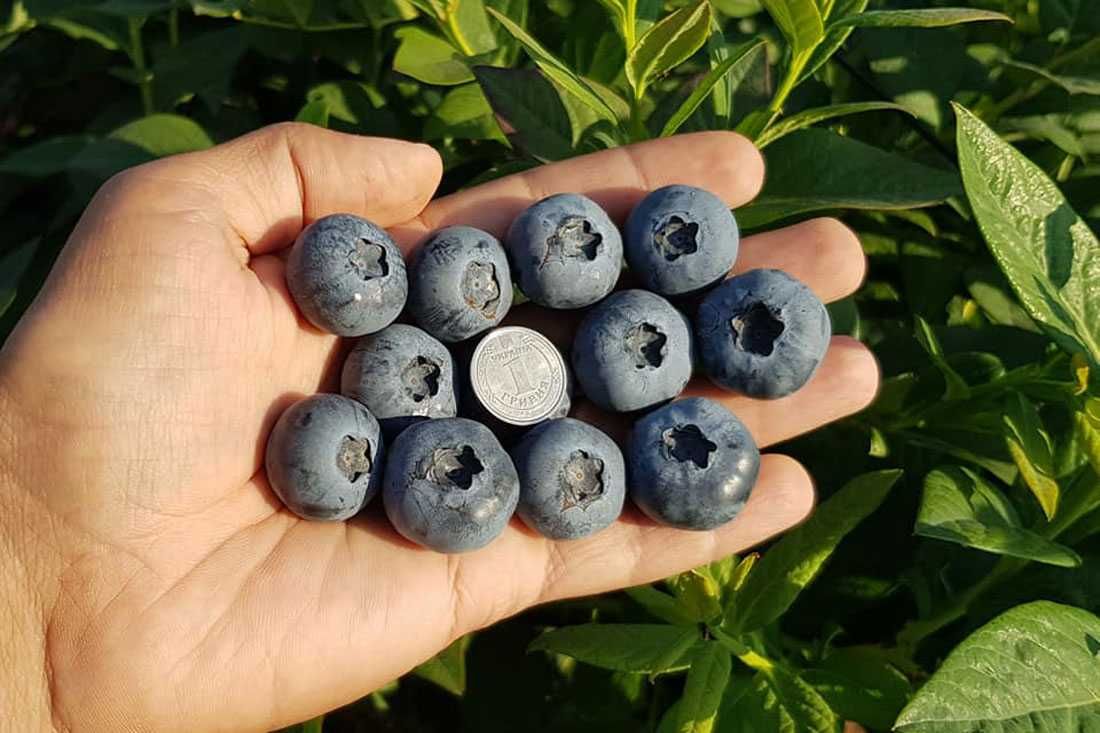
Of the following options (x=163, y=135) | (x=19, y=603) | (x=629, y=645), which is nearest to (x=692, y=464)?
(x=629, y=645)

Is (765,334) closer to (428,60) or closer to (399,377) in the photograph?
(399,377)

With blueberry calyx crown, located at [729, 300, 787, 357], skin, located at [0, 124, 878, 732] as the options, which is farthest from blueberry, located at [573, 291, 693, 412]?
skin, located at [0, 124, 878, 732]

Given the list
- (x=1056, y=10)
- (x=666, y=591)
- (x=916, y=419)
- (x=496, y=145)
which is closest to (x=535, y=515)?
(x=666, y=591)

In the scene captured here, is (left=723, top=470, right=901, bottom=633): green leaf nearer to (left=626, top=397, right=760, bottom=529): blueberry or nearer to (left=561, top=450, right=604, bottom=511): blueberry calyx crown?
(left=626, top=397, right=760, bottom=529): blueberry

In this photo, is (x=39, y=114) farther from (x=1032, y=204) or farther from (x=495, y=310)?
(x=1032, y=204)

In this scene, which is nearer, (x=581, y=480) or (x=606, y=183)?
(x=581, y=480)

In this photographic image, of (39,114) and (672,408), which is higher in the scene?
(39,114)

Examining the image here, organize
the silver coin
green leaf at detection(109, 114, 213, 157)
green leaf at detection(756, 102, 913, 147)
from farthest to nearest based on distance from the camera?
1. green leaf at detection(109, 114, 213, 157)
2. the silver coin
3. green leaf at detection(756, 102, 913, 147)
